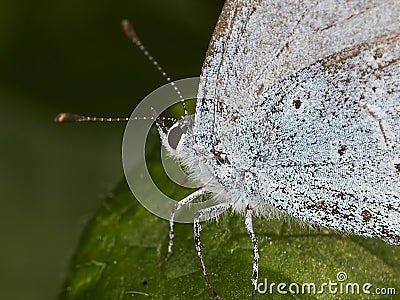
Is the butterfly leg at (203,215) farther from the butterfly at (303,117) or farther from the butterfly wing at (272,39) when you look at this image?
the butterfly wing at (272,39)

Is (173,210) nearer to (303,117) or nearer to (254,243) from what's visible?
(254,243)

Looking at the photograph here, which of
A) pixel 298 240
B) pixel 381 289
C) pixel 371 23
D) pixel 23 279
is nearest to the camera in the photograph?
pixel 371 23

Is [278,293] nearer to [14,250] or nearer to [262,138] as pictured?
[262,138]

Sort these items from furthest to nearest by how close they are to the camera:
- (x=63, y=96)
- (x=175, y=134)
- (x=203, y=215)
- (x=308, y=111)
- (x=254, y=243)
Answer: (x=63, y=96)
(x=175, y=134)
(x=203, y=215)
(x=254, y=243)
(x=308, y=111)

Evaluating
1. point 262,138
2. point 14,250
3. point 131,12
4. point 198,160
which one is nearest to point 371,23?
point 262,138
